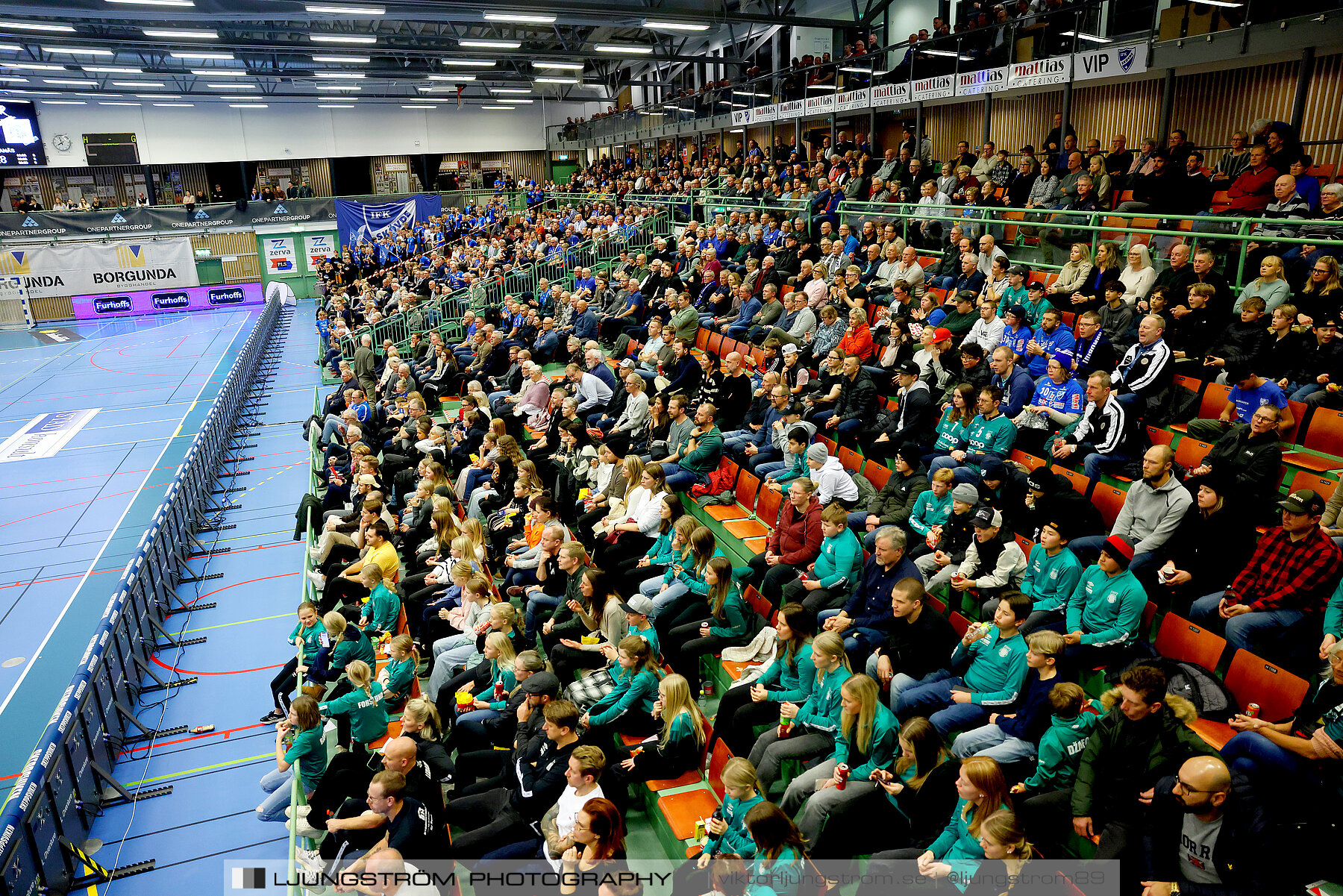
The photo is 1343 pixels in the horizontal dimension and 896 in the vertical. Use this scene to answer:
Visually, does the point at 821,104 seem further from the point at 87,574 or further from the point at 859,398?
the point at 87,574

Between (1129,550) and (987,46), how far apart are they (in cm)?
1297

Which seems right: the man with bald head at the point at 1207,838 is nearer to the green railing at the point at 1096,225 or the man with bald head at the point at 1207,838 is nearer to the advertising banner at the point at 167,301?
the green railing at the point at 1096,225

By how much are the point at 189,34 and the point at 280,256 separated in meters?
17.0

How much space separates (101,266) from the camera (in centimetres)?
3344

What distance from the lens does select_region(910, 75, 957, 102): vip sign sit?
15047 mm

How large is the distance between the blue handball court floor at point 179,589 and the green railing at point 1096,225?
9896mm

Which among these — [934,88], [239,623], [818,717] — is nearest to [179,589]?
[239,623]

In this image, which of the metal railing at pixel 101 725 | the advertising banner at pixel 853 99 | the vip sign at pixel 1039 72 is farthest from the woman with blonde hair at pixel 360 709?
the advertising banner at pixel 853 99

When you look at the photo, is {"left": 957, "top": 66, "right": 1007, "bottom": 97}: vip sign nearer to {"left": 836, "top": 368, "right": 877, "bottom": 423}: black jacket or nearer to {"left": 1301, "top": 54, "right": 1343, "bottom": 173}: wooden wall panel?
{"left": 1301, "top": 54, "right": 1343, "bottom": 173}: wooden wall panel

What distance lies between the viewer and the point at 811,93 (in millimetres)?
19781

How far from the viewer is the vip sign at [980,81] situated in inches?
551

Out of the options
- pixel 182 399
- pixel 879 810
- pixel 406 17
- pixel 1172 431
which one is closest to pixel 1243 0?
pixel 1172 431

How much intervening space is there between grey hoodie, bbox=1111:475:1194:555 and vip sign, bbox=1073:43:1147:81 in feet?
31.6

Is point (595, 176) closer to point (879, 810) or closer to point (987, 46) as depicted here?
point (987, 46)
